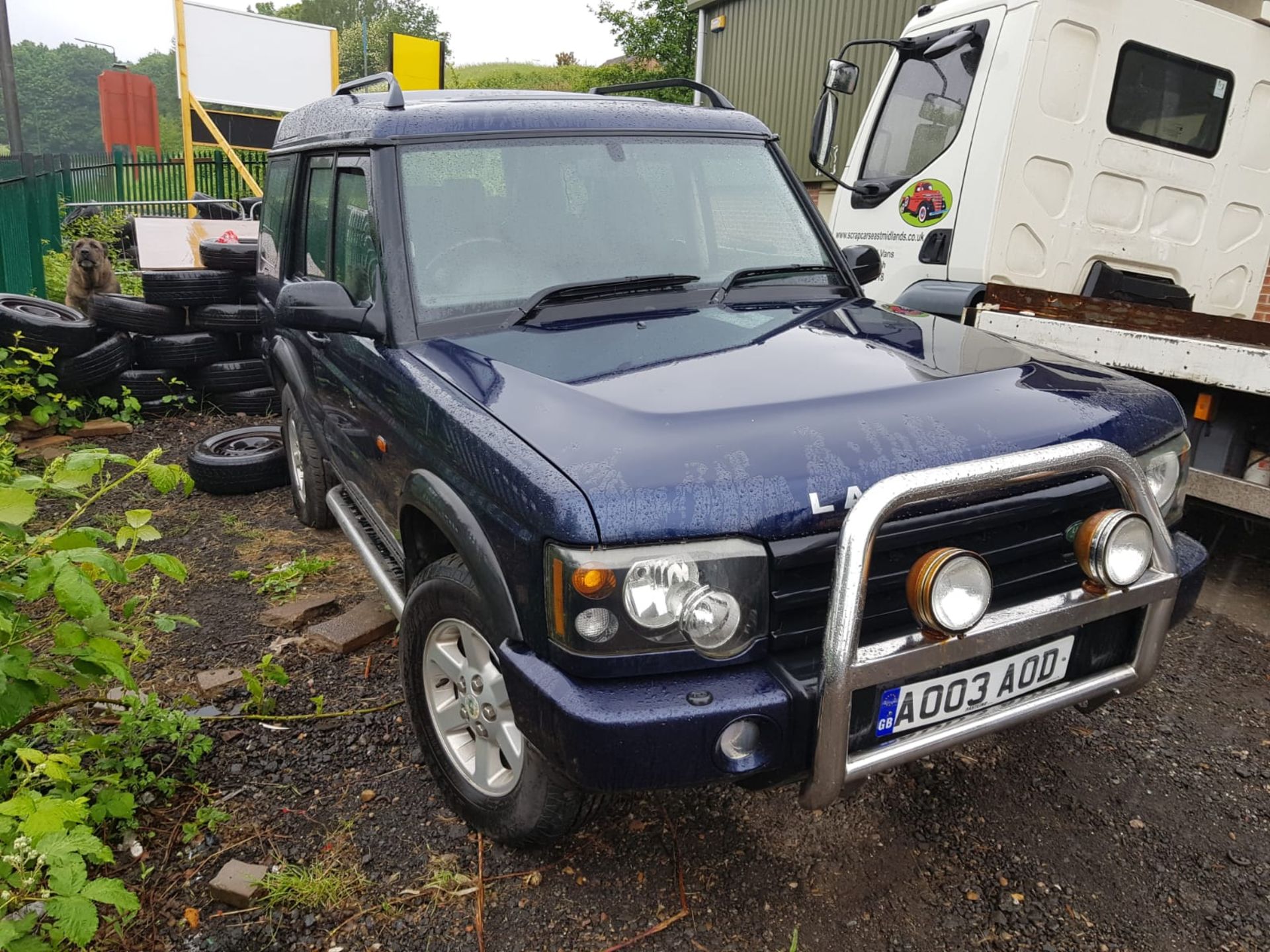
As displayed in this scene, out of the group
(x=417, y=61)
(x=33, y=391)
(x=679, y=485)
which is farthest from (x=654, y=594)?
(x=417, y=61)

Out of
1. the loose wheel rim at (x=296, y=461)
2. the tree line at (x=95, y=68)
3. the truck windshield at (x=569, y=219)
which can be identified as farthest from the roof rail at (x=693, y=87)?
the tree line at (x=95, y=68)

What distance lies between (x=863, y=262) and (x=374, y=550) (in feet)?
7.22

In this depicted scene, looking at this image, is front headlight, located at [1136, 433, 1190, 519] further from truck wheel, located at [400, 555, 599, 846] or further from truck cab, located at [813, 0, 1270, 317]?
truck cab, located at [813, 0, 1270, 317]

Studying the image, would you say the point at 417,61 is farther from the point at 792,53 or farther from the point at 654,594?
the point at 654,594

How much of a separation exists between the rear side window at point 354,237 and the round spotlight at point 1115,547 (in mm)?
2176

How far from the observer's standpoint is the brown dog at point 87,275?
7805 mm

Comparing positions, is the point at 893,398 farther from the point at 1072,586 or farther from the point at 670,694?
the point at 670,694

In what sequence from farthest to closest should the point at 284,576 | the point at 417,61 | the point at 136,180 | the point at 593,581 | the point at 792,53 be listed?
the point at 136,180, the point at 792,53, the point at 417,61, the point at 284,576, the point at 593,581

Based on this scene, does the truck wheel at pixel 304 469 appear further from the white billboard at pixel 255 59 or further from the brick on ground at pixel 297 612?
the white billboard at pixel 255 59

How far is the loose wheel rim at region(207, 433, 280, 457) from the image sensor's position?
566 cm

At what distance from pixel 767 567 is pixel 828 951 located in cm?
101

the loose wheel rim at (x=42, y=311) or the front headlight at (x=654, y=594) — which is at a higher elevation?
the front headlight at (x=654, y=594)

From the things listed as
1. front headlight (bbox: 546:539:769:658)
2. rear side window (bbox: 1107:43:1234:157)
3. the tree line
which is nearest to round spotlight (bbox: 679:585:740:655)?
front headlight (bbox: 546:539:769:658)

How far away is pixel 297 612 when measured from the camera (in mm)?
3932
